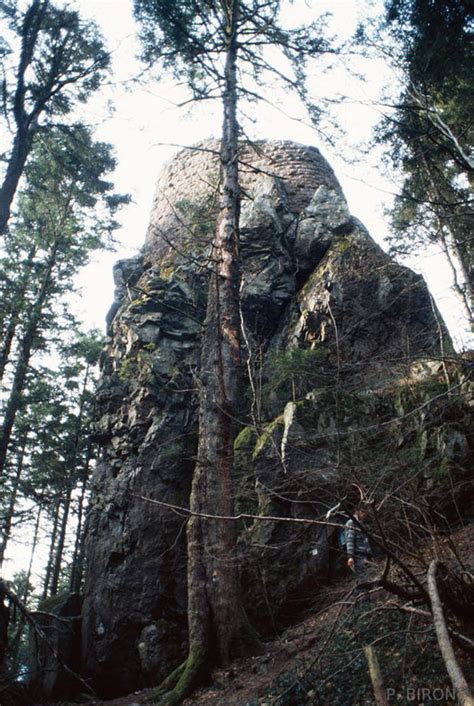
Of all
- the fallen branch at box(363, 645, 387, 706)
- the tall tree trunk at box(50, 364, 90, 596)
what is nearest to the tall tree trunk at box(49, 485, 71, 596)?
the tall tree trunk at box(50, 364, 90, 596)

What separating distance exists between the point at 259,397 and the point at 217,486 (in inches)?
49.8

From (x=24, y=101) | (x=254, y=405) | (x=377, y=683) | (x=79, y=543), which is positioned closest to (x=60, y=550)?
(x=79, y=543)

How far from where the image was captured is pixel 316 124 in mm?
9070

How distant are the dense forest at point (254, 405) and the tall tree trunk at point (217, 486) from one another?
0.03 m

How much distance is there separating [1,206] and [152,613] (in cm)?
699

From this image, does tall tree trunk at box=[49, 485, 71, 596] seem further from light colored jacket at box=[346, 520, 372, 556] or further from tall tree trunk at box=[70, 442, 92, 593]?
light colored jacket at box=[346, 520, 372, 556]

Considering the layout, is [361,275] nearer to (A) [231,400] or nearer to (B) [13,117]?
(A) [231,400]

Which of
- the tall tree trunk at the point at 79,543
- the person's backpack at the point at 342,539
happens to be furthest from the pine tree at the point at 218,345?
the tall tree trunk at the point at 79,543

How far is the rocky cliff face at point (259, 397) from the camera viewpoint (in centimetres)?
745

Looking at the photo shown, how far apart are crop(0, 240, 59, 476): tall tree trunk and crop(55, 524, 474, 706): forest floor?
735cm

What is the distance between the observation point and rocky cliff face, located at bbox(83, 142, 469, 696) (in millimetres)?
7449

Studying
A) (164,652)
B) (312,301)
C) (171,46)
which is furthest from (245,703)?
(171,46)

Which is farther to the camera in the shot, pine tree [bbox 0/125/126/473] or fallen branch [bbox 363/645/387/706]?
pine tree [bbox 0/125/126/473]

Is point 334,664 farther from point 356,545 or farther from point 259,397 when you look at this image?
point 259,397
